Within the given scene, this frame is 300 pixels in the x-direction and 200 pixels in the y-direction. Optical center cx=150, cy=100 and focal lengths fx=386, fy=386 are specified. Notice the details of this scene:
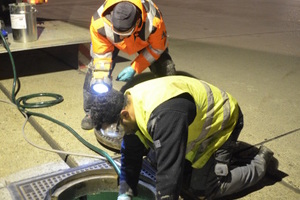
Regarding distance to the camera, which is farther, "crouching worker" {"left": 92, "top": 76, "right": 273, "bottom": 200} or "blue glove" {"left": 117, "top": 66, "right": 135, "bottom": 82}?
"blue glove" {"left": 117, "top": 66, "right": 135, "bottom": 82}

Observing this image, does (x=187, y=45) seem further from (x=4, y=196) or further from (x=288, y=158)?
(x=4, y=196)

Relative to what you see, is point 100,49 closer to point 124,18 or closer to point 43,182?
point 124,18

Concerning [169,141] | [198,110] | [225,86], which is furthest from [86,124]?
[225,86]

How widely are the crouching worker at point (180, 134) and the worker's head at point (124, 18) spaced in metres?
0.84

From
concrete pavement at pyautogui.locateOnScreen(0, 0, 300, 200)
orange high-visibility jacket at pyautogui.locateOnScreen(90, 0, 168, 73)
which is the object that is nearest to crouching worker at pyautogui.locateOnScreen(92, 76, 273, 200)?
concrete pavement at pyautogui.locateOnScreen(0, 0, 300, 200)

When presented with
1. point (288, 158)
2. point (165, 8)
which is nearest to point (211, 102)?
point (288, 158)

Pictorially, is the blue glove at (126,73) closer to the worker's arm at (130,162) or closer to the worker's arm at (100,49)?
the worker's arm at (100,49)

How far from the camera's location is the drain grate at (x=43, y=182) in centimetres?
241

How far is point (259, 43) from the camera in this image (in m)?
6.68

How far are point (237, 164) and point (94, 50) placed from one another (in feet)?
5.02

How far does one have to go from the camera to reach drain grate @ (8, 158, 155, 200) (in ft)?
7.91

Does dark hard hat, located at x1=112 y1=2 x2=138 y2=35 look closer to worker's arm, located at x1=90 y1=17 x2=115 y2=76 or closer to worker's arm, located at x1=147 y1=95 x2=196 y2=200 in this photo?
worker's arm, located at x1=90 y1=17 x2=115 y2=76

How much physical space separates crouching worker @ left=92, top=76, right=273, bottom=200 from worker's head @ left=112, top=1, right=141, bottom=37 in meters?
0.84

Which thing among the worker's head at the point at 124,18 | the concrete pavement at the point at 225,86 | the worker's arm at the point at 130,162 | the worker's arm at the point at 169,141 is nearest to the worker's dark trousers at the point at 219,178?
the concrete pavement at the point at 225,86
